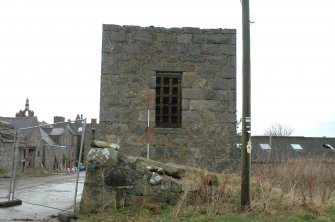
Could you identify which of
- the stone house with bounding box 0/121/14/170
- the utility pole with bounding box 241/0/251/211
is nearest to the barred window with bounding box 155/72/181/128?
the utility pole with bounding box 241/0/251/211

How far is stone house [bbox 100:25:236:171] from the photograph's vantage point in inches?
391

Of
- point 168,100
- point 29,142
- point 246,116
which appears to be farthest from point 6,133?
point 246,116

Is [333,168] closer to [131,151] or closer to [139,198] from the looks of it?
[131,151]

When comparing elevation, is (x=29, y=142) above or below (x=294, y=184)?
above

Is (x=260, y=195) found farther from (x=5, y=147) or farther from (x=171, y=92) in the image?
(x=5, y=147)

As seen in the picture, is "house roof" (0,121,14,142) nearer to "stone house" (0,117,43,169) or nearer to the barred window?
"stone house" (0,117,43,169)

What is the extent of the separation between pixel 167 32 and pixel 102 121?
2713mm

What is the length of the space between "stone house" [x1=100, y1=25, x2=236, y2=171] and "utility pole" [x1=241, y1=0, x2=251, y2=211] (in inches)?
98.8

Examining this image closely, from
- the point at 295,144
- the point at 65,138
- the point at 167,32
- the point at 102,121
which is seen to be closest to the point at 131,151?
the point at 102,121

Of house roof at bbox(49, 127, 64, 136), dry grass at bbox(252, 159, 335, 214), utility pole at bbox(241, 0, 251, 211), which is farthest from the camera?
house roof at bbox(49, 127, 64, 136)

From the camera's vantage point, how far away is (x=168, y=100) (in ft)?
33.6

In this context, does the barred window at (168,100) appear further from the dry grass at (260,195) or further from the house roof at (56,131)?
the house roof at (56,131)

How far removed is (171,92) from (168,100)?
0.21 m

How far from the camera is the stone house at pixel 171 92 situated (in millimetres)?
9930
